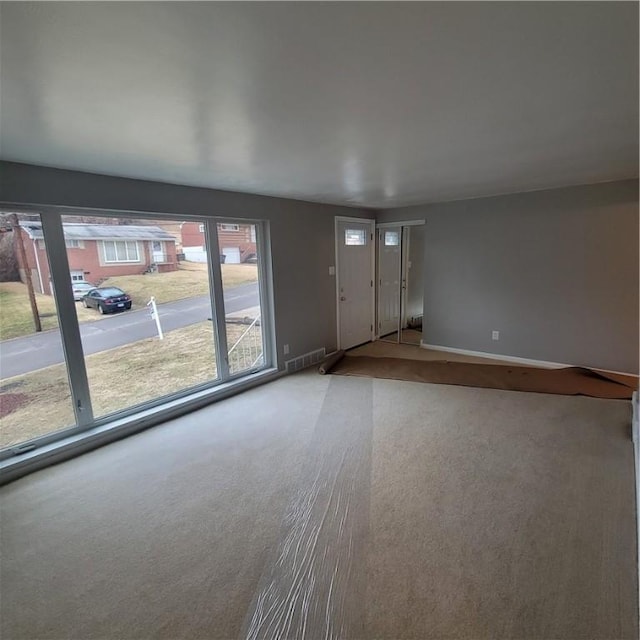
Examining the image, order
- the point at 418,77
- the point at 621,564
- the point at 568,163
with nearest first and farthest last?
the point at 418,77
the point at 621,564
the point at 568,163

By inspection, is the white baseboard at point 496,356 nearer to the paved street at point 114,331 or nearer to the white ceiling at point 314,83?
the white ceiling at point 314,83

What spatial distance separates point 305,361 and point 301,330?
46cm

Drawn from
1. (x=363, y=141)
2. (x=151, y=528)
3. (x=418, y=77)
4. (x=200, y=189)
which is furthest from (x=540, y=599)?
(x=200, y=189)

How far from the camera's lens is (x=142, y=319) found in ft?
11.0

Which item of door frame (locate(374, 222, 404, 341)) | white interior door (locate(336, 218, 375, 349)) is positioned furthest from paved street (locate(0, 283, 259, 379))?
door frame (locate(374, 222, 404, 341))

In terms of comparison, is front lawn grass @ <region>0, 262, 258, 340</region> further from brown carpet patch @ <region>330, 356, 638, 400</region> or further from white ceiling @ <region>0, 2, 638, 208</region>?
brown carpet patch @ <region>330, 356, 638, 400</region>

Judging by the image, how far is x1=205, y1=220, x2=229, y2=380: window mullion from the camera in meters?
3.77

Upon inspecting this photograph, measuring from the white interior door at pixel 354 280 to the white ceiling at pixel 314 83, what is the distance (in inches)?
110

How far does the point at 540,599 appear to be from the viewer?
5.13ft

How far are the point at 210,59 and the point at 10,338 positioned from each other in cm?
260

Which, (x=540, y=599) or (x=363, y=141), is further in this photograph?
(x=363, y=141)

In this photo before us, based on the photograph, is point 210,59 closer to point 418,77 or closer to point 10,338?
point 418,77

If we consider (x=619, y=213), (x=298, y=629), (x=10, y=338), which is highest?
(x=619, y=213)

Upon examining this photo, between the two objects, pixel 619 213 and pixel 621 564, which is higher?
pixel 619 213
